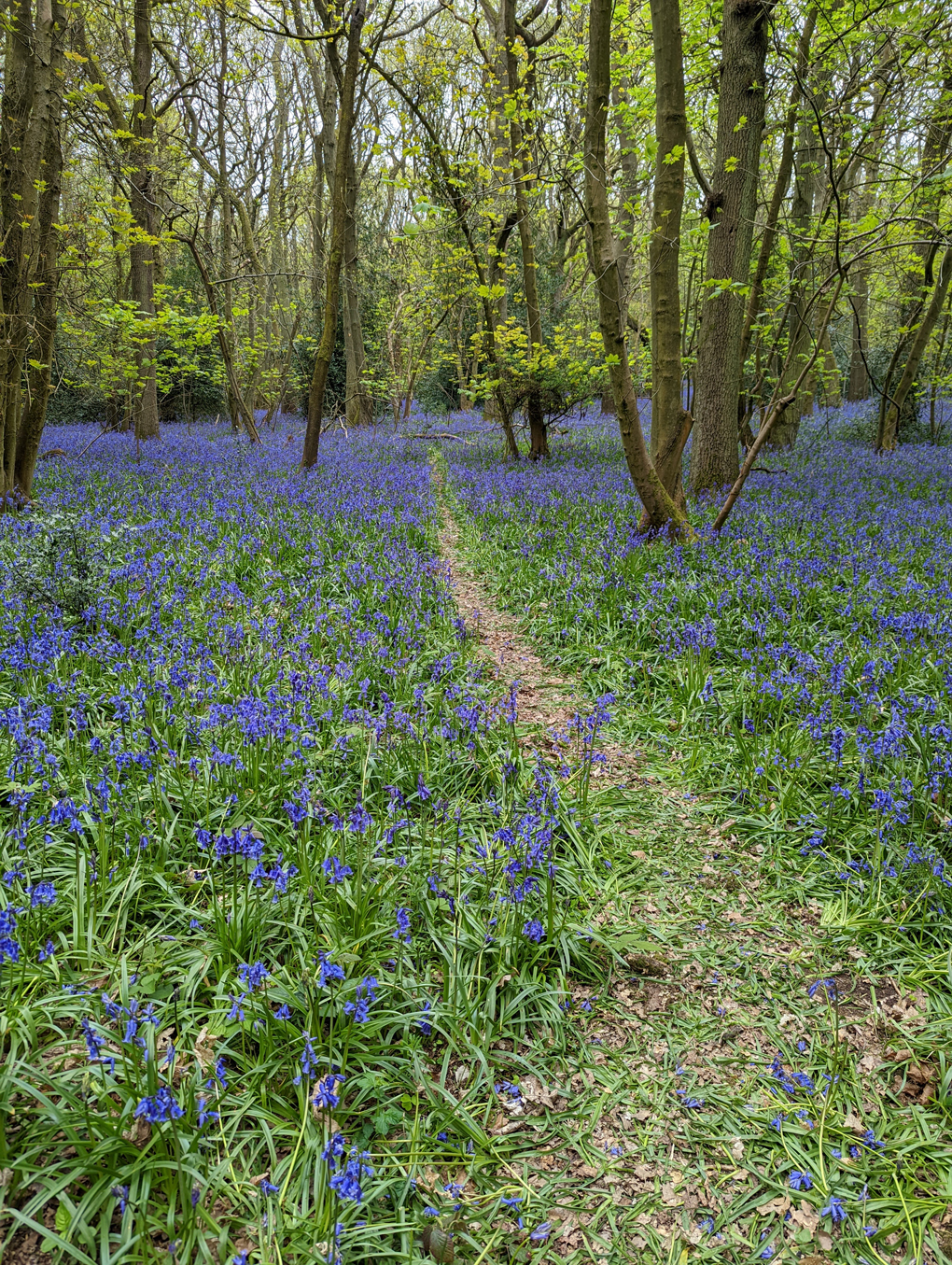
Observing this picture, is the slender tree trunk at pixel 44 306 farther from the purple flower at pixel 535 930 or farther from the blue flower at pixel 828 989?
the blue flower at pixel 828 989

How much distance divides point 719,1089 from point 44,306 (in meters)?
11.2

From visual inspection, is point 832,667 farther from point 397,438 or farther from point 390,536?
point 397,438

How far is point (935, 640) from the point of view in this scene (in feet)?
15.1

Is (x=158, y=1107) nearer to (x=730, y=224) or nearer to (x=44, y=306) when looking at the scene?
(x=730, y=224)

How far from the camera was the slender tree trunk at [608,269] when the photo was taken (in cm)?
643

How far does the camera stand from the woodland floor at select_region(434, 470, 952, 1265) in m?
1.87

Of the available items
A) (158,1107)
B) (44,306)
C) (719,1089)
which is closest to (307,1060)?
(158,1107)

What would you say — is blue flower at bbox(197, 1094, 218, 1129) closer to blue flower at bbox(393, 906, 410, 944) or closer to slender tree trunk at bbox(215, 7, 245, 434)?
blue flower at bbox(393, 906, 410, 944)

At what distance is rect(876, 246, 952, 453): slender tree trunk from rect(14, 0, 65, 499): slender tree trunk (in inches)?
551

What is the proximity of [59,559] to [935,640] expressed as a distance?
660 centimetres

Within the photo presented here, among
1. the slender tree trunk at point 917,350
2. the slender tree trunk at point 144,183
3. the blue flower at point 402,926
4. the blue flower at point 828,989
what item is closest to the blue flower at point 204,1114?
the blue flower at point 402,926

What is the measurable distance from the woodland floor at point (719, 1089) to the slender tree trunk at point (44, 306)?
31.5 ft

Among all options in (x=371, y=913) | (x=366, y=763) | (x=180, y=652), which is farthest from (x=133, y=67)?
(x=371, y=913)

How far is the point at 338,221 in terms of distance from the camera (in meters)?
12.2
